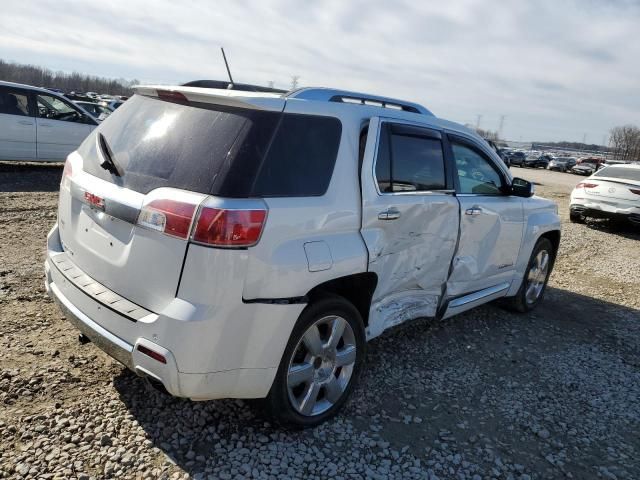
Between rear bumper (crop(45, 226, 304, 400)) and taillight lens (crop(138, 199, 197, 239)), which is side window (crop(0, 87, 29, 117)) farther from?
taillight lens (crop(138, 199, 197, 239))

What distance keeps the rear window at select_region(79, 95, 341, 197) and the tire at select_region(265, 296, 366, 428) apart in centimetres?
70

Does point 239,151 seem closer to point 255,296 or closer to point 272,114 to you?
point 272,114

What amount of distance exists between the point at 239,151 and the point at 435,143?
186 centimetres

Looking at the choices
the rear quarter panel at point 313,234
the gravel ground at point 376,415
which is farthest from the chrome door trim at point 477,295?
the rear quarter panel at point 313,234

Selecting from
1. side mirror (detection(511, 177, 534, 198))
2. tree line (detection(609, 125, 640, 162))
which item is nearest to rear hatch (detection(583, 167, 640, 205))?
side mirror (detection(511, 177, 534, 198))

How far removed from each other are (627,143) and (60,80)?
3769 inches

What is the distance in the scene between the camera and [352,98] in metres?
3.38

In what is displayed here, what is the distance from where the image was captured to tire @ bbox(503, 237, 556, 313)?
17.7ft

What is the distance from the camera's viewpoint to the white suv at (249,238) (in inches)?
96.7

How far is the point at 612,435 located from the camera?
11.3 ft

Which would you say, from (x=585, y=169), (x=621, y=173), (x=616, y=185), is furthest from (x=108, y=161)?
(x=585, y=169)

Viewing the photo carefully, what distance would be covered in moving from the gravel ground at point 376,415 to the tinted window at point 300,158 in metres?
1.26

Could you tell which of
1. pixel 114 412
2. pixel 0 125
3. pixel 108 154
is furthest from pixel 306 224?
pixel 0 125

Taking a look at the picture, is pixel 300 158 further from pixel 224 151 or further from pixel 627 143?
pixel 627 143
